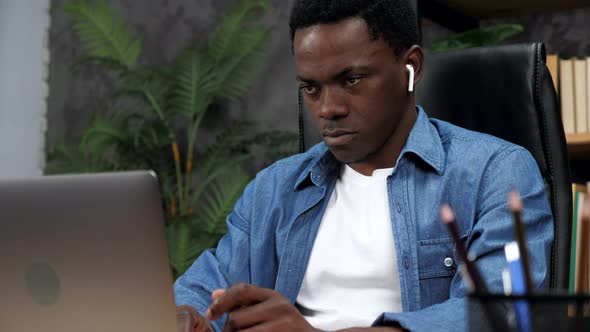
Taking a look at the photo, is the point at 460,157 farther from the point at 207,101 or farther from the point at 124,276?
the point at 207,101

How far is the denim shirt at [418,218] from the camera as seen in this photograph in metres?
1.09

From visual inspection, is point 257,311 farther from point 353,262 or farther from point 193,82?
point 193,82

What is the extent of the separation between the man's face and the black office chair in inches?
7.9

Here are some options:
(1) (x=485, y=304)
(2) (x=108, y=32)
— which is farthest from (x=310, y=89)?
(2) (x=108, y=32)

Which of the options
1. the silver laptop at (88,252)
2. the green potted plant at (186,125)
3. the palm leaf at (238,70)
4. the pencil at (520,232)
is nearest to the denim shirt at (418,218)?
the silver laptop at (88,252)

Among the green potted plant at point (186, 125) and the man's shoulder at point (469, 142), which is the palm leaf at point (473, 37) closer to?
the man's shoulder at point (469, 142)

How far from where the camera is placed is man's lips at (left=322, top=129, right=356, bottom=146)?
122cm

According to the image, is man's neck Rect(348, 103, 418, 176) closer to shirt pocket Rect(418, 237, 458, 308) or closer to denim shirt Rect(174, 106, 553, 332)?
denim shirt Rect(174, 106, 553, 332)

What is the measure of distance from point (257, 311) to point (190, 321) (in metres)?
0.20

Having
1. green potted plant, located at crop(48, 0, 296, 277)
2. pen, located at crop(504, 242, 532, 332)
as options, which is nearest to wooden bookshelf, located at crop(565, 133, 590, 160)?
green potted plant, located at crop(48, 0, 296, 277)

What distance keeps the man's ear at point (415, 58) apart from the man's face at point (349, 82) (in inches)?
1.8

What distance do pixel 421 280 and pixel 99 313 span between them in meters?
0.56

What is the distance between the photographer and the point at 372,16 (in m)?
1.23

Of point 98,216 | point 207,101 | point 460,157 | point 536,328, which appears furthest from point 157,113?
point 536,328
